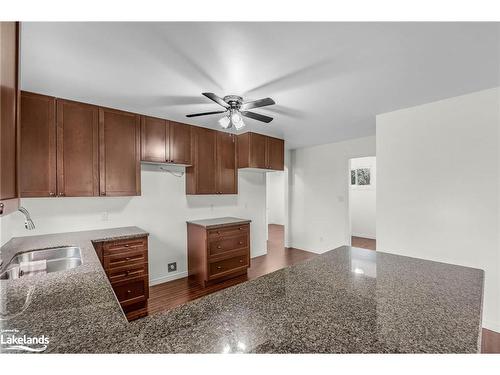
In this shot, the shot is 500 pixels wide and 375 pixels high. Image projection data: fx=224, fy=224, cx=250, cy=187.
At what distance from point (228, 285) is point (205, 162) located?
6.14ft

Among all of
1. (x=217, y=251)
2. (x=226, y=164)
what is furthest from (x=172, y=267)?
(x=226, y=164)

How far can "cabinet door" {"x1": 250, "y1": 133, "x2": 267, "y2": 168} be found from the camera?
3.68 metres

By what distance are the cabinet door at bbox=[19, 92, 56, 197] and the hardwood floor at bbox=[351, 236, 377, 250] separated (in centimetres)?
571

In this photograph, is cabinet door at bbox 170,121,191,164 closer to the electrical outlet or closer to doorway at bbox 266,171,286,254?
the electrical outlet

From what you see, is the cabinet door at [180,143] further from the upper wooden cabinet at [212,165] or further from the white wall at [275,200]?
the white wall at [275,200]

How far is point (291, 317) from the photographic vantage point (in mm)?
791

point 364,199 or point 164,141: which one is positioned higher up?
point 164,141

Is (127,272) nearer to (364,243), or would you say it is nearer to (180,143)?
(180,143)

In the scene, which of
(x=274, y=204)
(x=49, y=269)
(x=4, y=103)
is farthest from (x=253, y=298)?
(x=274, y=204)

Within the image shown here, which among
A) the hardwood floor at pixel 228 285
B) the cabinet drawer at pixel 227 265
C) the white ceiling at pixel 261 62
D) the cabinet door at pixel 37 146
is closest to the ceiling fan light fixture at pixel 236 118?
the white ceiling at pixel 261 62

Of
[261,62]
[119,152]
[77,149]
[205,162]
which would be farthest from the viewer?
[205,162]

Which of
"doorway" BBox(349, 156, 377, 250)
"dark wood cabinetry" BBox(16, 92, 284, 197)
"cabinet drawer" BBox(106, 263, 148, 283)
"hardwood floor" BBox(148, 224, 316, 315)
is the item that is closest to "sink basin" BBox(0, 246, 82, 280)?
"cabinet drawer" BBox(106, 263, 148, 283)
